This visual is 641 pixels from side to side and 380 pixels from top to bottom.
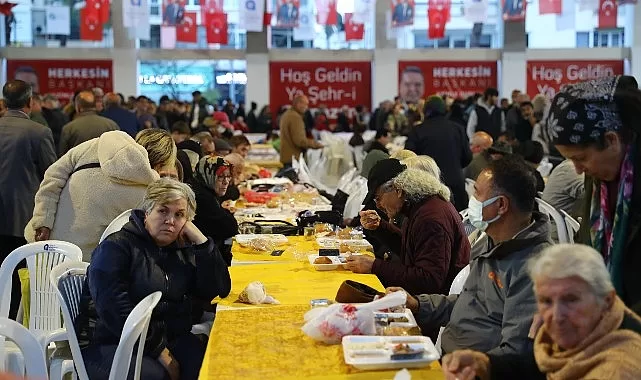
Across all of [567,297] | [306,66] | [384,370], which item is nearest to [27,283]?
[384,370]

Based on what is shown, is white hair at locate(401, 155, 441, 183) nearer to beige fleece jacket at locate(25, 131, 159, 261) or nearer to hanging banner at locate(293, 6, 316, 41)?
beige fleece jacket at locate(25, 131, 159, 261)

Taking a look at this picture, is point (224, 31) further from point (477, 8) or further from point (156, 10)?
point (477, 8)

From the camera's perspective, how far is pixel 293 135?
1134cm

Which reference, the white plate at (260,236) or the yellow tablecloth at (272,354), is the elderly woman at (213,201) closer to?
the white plate at (260,236)

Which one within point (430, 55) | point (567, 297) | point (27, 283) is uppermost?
point (430, 55)

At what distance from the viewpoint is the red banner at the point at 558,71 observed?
840 inches

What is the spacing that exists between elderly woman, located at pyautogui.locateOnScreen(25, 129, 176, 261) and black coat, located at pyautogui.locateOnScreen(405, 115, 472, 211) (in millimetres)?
3985

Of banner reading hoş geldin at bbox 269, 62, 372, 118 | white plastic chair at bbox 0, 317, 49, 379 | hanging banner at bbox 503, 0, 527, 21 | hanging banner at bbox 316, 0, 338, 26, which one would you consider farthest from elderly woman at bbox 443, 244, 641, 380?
banner reading hoş geldin at bbox 269, 62, 372, 118

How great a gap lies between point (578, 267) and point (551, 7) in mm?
17038

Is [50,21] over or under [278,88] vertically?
over

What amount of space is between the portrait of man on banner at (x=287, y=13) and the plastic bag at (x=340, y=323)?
53.6ft

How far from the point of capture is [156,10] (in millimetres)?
21391

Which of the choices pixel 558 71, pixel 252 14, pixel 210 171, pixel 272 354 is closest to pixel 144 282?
pixel 272 354

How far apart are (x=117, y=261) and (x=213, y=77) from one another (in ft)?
60.8
